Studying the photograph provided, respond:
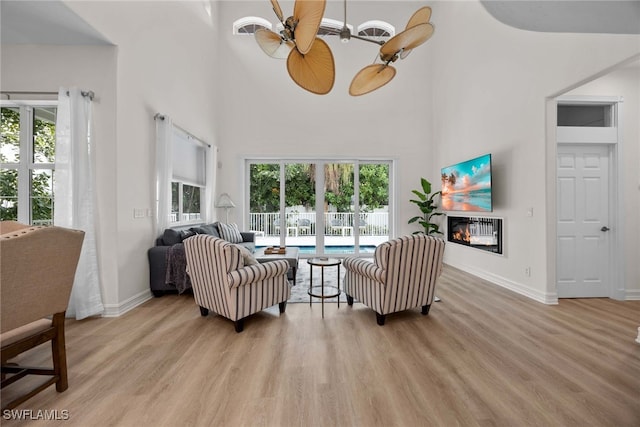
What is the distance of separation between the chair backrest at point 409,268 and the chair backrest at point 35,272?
240cm

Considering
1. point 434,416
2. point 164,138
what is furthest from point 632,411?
point 164,138

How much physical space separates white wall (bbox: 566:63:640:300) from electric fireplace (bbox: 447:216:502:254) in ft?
4.64

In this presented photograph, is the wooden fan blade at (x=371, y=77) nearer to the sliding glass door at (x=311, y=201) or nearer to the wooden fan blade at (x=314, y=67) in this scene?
the wooden fan blade at (x=314, y=67)

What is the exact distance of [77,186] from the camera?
3.02 metres

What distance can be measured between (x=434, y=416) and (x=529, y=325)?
1948 millimetres

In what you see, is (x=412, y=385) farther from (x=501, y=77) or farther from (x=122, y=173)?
(x=501, y=77)

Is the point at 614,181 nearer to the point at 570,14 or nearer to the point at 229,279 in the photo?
the point at 570,14

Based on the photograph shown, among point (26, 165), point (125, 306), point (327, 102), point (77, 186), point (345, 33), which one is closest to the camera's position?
point (345, 33)

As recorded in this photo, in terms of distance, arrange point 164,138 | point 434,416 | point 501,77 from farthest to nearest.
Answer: point 501,77
point 164,138
point 434,416

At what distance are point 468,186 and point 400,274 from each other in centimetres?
288

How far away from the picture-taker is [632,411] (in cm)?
169

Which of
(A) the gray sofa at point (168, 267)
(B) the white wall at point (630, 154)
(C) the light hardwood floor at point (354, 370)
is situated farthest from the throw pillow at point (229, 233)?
(B) the white wall at point (630, 154)

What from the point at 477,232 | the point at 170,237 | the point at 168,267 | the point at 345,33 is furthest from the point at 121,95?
the point at 477,232

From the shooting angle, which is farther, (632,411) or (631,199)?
(631,199)
